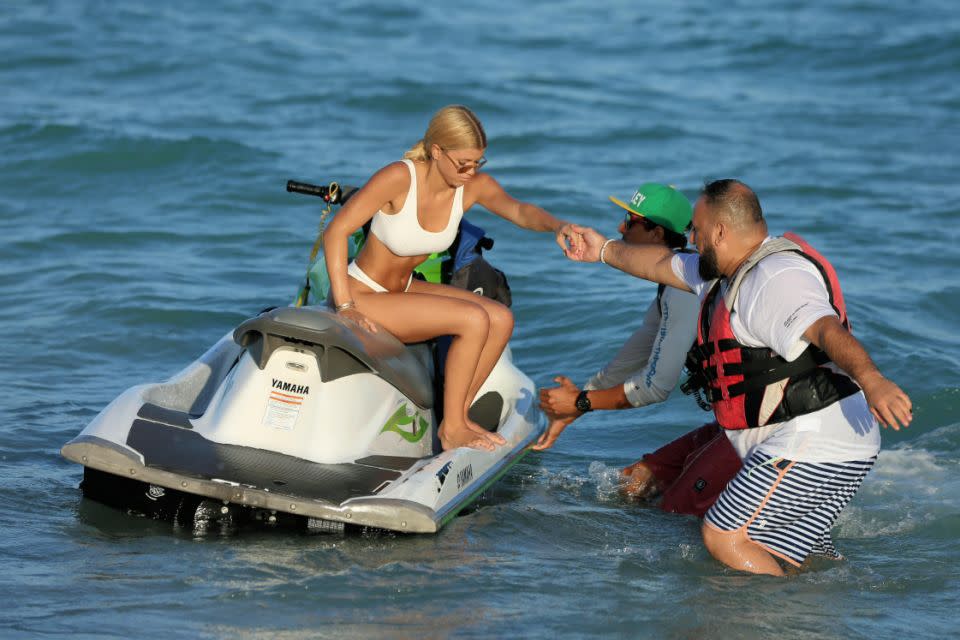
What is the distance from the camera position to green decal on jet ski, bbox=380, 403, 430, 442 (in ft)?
19.6

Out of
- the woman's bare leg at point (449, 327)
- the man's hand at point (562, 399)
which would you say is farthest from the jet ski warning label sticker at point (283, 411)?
the man's hand at point (562, 399)

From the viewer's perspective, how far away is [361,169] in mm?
13898

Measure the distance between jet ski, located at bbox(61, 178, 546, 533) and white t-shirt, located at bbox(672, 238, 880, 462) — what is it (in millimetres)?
1385

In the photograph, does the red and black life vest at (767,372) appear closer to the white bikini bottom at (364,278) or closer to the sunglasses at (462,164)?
the sunglasses at (462,164)

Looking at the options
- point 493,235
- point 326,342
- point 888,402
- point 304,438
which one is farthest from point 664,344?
point 493,235

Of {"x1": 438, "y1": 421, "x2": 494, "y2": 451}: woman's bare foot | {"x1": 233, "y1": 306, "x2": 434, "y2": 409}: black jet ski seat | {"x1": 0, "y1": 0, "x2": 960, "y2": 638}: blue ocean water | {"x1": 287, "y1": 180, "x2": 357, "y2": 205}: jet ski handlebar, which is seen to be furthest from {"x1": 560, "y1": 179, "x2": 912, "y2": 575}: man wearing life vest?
{"x1": 287, "y1": 180, "x2": 357, "y2": 205}: jet ski handlebar

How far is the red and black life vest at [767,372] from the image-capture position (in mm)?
5121

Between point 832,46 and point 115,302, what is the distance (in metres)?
13.5

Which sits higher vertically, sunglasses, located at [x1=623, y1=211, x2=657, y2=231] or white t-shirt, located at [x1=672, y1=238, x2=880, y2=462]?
sunglasses, located at [x1=623, y1=211, x2=657, y2=231]

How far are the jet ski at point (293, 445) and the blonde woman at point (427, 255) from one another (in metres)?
0.15

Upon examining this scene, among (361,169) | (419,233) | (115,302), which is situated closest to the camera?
(419,233)

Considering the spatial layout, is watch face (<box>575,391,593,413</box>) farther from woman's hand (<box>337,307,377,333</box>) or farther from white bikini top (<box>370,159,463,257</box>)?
woman's hand (<box>337,307,377,333</box>)

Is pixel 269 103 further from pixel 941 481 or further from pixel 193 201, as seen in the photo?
pixel 941 481

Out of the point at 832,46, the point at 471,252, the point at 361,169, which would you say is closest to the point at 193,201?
the point at 361,169
